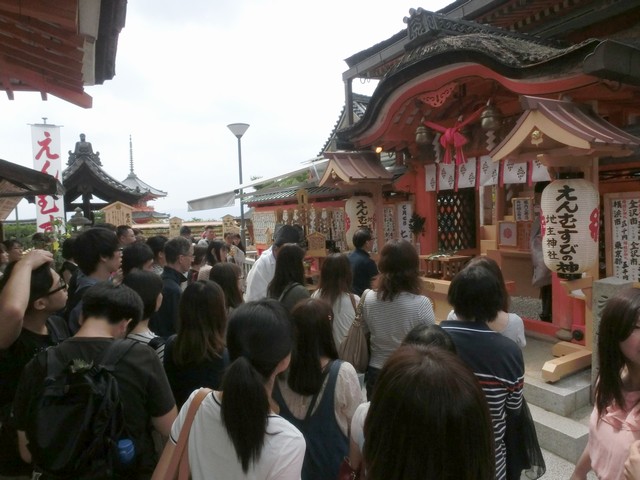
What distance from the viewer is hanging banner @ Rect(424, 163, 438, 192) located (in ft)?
27.2

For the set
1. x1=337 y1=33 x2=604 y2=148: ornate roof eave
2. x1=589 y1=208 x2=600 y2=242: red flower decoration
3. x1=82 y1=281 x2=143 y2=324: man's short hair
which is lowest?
x1=82 y1=281 x2=143 y2=324: man's short hair

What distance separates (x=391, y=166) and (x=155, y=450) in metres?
8.25

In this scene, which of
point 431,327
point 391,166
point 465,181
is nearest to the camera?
point 431,327

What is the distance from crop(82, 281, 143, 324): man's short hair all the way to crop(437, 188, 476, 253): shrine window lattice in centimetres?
746

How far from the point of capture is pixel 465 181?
7.68 metres

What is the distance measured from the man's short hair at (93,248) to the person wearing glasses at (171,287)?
0.58m

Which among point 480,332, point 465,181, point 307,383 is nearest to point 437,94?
point 465,181

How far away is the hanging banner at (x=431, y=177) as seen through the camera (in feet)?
27.2

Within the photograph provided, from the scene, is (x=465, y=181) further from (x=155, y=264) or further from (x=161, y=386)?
(x=161, y=386)

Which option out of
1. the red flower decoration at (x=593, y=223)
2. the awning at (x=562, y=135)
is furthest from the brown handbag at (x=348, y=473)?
the red flower decoration at (x=593, y=223)

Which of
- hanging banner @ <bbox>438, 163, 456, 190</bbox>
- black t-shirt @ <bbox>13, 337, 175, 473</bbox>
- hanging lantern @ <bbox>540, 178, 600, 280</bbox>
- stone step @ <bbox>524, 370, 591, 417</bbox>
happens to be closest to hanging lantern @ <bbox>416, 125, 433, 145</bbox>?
hanging banner @ <bbox>438, 163, 456, 190</bbox>

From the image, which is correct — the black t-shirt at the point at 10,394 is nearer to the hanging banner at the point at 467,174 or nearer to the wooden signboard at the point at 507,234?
the hanging banner at the point at 467,174

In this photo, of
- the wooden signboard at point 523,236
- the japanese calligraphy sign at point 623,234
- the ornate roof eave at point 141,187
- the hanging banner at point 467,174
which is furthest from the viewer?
the ornate roof eave at point 141,187

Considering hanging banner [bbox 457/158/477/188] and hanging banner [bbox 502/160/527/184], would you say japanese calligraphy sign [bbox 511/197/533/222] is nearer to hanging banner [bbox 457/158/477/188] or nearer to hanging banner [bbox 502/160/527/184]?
hanging banner [bbox 457/158/477/188]
